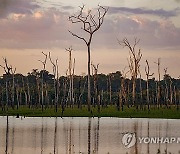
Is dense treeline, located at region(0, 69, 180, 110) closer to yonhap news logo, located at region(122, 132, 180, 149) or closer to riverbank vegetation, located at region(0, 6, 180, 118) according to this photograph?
riverbank vegetation, located at region(0, 6, 180, 118)

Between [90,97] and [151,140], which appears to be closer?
[151,140]

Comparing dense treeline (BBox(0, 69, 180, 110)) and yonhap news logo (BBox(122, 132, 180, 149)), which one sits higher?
dense treeline (BBox(0, 69, 180, 110))

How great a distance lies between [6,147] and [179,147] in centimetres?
470

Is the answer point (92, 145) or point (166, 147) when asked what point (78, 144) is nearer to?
point (92, 145)

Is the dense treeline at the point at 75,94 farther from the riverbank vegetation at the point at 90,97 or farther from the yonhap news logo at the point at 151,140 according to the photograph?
the yonhap news logo at the point at 151,140

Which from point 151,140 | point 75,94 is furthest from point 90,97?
point 151,140

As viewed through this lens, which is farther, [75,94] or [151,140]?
[75,94]

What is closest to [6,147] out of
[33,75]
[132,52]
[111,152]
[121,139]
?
[111,152]

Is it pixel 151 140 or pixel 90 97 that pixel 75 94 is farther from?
pixel 151 140

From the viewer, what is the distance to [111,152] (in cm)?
1313

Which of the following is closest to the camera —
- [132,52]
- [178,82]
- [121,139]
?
[121,139]

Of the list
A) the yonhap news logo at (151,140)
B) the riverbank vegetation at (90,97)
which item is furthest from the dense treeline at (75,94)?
the yonhap news logo at (151,140)

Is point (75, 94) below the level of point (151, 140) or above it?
above

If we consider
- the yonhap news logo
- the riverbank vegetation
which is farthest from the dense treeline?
the yonhap news logo
